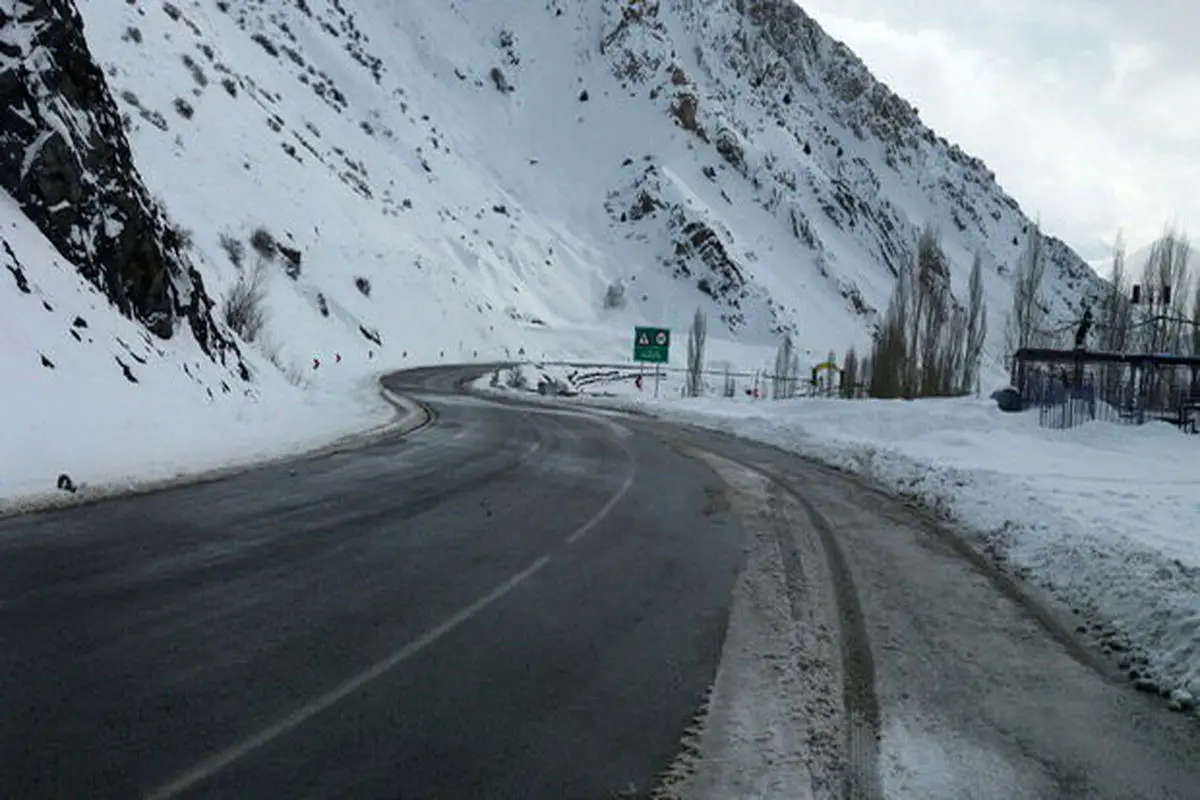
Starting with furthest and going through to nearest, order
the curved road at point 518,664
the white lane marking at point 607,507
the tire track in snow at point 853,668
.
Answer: the white lane marking at point 607,507 < the tire track in snow at point 853,668 < the curved road at point 518,664

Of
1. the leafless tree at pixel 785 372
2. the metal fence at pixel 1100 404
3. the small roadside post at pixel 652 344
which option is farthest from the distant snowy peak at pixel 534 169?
the metal fence at pixel 1100 404

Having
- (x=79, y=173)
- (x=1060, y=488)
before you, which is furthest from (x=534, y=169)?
(x=1060, y=488)

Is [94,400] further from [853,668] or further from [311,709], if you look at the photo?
[853,668]

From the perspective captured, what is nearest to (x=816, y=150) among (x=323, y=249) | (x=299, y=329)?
(x=323, y=249)

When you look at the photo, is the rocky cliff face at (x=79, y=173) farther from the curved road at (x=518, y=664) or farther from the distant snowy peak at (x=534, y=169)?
the distant snowy peak at (x=534, y=169)

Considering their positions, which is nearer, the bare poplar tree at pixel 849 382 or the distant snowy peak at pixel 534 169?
the bare poplar tree at pixel 849 382

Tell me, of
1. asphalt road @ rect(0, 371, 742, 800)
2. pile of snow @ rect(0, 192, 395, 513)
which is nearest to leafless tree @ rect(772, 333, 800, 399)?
pile of snow @ rect(0, 192, 395, 513)

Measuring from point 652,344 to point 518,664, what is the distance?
39817 millimetres

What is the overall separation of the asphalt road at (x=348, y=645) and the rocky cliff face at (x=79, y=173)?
7.51 meters

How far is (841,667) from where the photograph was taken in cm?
570

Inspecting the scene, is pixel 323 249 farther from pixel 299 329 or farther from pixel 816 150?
pixel 816 150

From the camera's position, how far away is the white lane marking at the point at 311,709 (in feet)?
12.0

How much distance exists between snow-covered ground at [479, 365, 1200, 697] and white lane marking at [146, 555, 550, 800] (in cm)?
437

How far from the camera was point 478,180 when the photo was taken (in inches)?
3738
